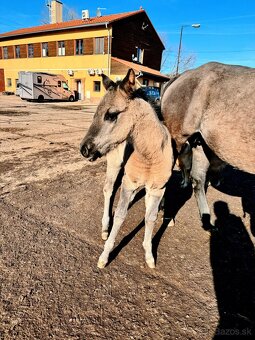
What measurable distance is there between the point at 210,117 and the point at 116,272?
221 centimetres

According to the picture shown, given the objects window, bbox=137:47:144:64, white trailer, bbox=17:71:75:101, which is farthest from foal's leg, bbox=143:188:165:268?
window, bbox=137:47:144:64

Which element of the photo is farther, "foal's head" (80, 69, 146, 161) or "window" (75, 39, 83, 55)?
"window" (75, 39, 83, 55)

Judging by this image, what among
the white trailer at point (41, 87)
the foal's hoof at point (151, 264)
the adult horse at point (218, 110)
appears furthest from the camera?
the white trailer at point (41, 87)

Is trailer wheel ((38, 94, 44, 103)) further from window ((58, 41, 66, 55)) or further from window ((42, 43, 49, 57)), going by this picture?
window ((42, 43, 49, 57))

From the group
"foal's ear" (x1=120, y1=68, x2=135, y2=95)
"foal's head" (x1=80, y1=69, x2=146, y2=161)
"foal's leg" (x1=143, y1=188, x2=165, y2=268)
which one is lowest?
"foal's leg" (x1=143, y1=188, x2=165, y2=268)

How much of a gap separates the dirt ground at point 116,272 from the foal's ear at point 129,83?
189cm

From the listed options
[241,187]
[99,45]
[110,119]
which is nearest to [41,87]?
[99,45]

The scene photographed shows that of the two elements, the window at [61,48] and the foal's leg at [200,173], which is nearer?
the foal's leg at [200,173]

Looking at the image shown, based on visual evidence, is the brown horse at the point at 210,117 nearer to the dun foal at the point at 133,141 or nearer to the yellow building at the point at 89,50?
the dun foal at the point at 133,141

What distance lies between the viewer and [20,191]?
4.49 meters

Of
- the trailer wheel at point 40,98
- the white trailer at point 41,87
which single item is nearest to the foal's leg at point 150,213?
the white trailer at point 41,87

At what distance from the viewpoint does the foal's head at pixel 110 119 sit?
87.9 inches

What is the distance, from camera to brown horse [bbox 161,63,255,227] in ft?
9.74

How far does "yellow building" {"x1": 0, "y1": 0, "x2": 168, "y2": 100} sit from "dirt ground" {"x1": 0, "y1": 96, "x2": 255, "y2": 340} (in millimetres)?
25321
